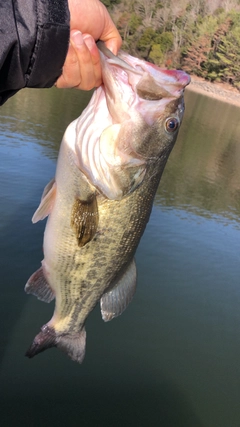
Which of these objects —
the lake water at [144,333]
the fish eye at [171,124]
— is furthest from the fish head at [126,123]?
the lake water at [144,333]

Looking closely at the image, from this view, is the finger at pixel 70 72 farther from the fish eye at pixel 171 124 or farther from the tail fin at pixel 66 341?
the tail fin at pixel 66 341

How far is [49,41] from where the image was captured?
1557 millimetres

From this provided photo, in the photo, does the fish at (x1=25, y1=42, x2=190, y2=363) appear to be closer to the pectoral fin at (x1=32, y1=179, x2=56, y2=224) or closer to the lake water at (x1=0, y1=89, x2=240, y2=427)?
the pectoral fin at (x1=32, y1=179, x2=56, y2=224)

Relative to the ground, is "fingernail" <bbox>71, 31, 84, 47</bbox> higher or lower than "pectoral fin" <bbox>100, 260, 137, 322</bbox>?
higher

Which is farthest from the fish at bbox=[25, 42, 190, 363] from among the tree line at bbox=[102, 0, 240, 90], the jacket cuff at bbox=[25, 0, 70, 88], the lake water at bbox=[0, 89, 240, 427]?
the tree line at bbox=[102, 0, 240, 90]

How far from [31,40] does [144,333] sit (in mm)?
4086

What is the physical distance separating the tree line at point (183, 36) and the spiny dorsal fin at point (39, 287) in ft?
136

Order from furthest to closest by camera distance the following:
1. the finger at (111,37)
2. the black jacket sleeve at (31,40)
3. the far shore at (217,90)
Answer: the far shore at (217,90)
the finger at (111,37)
the black jacket sleeve at (31,40)

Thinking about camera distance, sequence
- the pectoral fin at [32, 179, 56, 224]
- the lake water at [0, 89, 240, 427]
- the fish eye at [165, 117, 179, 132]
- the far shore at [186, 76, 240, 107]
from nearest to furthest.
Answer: the fish eye at [165, 117, 179, 132], the pectoral fin at [32, 179, 56, 224], the lake water at [0, 89, 240, 427], the far shore at [186, 76, 240, 107]

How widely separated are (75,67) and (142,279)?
14.8 feet

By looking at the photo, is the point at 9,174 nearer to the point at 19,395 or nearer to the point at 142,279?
the point at 142,279

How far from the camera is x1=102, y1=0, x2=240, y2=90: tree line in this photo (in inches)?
1634

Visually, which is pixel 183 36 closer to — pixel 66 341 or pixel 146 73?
pixel 146 73

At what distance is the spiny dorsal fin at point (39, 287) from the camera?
7.43ft
